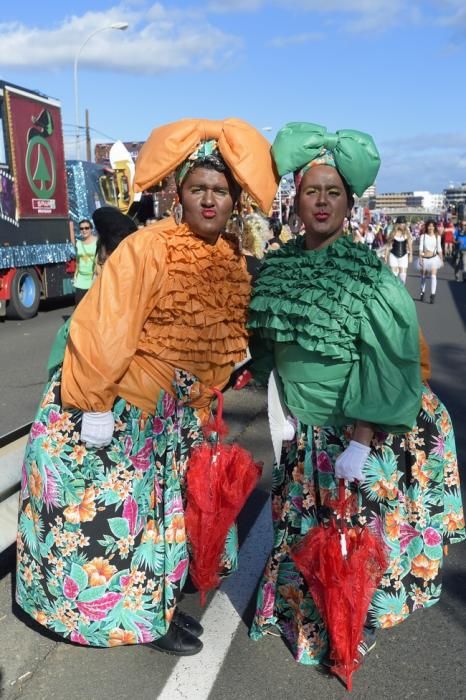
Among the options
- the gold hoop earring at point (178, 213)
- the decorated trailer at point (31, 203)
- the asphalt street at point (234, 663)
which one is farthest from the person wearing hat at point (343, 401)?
the decorated trailer at point (31, 203)

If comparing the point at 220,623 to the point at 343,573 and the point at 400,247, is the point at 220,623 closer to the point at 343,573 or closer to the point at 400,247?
the point at 343,573

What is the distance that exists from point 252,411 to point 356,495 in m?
3.48

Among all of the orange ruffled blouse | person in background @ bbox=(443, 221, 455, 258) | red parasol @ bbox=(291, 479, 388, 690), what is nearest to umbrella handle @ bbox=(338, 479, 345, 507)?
red parasol @ bbox=(291, 479, 388, 690)

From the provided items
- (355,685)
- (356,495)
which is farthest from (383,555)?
(355,685)

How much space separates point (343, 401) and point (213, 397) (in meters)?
0.56

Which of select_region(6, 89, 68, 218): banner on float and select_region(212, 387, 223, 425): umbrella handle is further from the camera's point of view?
select_region(6, 89, 68, 218): banner on float

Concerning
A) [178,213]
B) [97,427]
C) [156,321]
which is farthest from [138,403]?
[178,213]

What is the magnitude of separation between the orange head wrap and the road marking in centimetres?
170

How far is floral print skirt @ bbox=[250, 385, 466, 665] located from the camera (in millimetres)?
2457

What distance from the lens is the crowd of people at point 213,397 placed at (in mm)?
2277

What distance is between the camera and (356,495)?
7.98 ft

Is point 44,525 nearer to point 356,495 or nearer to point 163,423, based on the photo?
point 163,423

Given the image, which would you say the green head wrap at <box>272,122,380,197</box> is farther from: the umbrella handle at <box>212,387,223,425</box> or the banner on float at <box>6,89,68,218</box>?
the banner on float at <box>6,89,68,218</box>

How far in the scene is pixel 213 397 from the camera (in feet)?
8.82
